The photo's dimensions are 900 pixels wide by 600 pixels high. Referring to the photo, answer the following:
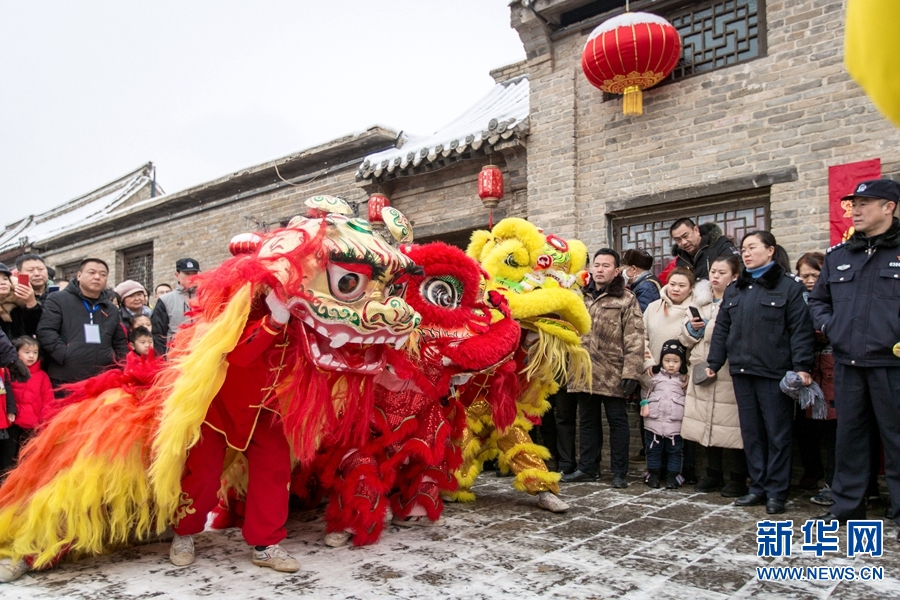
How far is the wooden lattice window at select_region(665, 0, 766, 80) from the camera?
626 centimetres

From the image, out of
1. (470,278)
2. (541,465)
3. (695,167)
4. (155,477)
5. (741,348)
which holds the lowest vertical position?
(541,465)

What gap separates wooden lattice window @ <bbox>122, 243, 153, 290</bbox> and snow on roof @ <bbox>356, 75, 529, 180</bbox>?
719 centimetres

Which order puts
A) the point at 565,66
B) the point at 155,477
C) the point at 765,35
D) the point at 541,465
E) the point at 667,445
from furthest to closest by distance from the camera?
the point at 565,66, the point at 765,35, the point at 667,445, the point at 541,465, the point at 155,477

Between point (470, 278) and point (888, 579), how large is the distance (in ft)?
7.68

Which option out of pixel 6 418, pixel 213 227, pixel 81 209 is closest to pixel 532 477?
pixel 6 418

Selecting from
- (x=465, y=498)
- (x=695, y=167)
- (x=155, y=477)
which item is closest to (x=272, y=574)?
(x=155, y=477)

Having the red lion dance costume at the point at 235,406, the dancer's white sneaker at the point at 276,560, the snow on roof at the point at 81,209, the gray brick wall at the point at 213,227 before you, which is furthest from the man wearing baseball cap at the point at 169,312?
the snow on roof at the point at 81,209

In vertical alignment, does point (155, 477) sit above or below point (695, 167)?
below

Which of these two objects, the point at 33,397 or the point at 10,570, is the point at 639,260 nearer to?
the point at 33,397

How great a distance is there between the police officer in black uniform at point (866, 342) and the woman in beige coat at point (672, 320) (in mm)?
1254

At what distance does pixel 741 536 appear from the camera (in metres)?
3.41

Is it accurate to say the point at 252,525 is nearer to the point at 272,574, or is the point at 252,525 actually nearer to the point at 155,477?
the point at 272,574

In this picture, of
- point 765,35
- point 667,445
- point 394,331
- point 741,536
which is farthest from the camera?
point 765,35

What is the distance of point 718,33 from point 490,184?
2.86m
